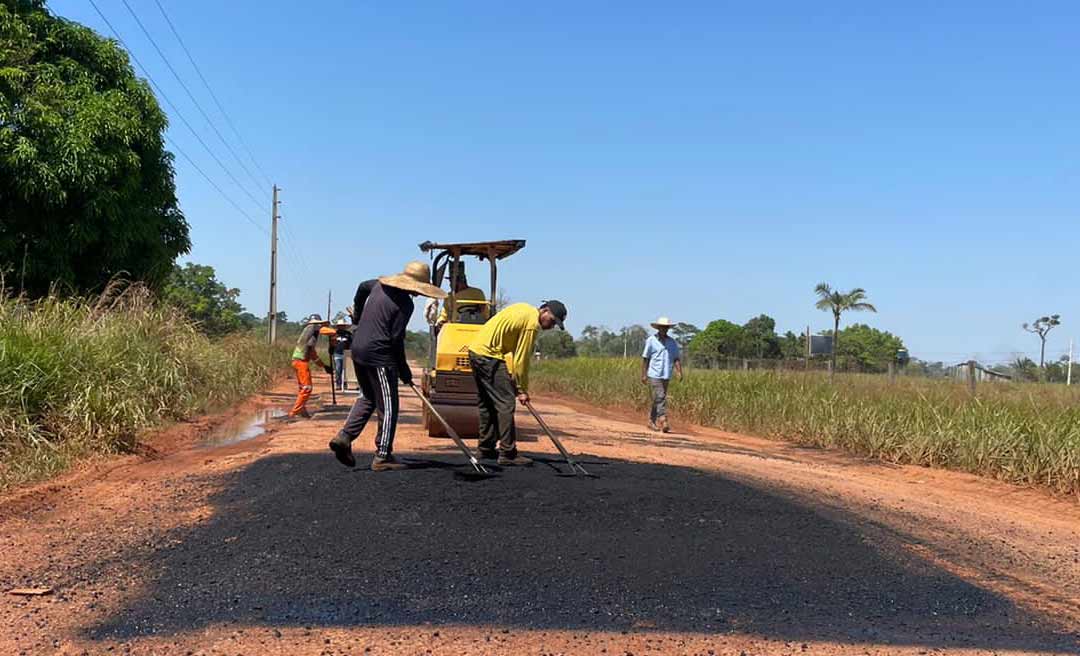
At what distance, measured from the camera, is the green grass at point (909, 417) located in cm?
1013

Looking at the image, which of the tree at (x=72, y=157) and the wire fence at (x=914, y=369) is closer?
the tree at (x=72, y=157)

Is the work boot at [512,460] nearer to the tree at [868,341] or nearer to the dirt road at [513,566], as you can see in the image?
the dirt road at [513,566]

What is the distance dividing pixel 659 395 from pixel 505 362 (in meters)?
6.99

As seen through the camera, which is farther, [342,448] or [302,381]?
[302,381]

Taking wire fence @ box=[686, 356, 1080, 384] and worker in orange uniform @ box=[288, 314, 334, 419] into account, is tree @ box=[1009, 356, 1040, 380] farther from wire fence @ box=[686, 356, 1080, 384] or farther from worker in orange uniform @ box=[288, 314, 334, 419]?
worker in orange uniform @ box=[288, 314, 334, 419]

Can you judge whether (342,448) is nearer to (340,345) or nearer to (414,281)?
(414,281)

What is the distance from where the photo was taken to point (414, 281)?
7.77 meters

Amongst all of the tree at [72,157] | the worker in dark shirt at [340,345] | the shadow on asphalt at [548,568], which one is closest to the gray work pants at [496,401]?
the shadow on asphalt at [548,568]

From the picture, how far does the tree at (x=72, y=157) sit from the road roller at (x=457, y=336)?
7.37 m

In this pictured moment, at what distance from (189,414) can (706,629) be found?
1052 cm

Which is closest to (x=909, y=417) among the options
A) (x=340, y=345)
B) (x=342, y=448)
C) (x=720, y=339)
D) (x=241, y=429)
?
(x=342, y=448)

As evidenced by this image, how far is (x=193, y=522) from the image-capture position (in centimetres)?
626

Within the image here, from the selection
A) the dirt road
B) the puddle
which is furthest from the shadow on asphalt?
the puddle

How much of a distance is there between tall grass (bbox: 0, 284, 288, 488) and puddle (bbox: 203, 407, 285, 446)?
592mm
